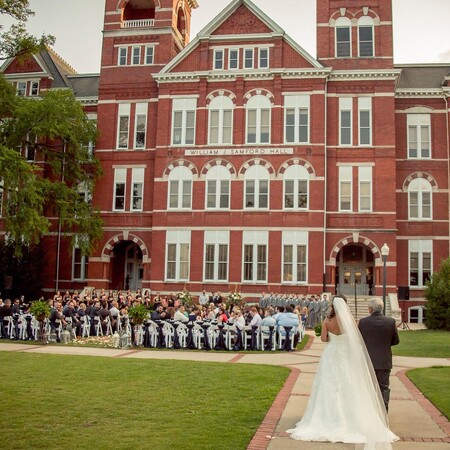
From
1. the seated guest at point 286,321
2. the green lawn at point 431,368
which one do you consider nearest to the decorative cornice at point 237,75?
the green lawn at point 431,368

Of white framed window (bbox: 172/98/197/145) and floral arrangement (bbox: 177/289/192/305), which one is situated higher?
white framed window (bbox: 172/98/197/145)

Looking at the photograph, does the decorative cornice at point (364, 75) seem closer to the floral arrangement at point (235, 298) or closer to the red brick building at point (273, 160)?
the red brick building at point (273, 160)

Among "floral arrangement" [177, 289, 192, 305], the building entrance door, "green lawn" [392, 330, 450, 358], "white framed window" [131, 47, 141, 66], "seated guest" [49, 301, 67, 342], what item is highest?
"white framed window" [131, 47, 141, 66]

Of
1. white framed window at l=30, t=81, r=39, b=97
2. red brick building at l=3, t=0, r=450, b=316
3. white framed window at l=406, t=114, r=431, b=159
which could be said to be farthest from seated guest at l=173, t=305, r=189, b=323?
white framed window at l=30, t=81, r=39, b=97

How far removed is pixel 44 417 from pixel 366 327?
533 cm

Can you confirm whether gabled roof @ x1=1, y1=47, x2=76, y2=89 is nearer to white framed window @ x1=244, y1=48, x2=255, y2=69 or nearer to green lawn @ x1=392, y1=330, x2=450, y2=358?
white framed window @ x1=244, y1=48, x2=255, y2=69

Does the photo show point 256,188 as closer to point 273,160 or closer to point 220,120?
point 273,160

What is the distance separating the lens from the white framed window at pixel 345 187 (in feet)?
121

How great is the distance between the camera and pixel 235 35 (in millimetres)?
38312

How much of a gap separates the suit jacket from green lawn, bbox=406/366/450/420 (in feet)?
5.75

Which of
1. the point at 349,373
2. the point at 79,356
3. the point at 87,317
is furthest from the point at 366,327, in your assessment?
the point at 87,317

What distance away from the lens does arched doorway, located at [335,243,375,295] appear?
3928 centimetres

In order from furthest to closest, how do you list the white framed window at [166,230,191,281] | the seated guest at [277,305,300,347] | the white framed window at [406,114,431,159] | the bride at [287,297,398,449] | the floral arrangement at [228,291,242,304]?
1. the white framed window at [406,114,431,159]
2. the white framed window at [166,230,191,281]
3. the floral arrangement at [228,291,242,304]
4. the seated guest at [277,305,300,347]
5. the bride at [287,297,398,449]

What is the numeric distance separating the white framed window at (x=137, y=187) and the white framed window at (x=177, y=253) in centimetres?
360
